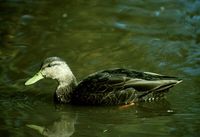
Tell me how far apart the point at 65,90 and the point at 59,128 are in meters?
1.27

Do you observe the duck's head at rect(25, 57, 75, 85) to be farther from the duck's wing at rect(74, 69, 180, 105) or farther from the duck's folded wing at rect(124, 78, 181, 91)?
the duck's folded wing at rect(124, 78, 181, 91)

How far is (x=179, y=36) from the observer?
12570 millimetres

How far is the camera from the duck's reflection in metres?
8.74

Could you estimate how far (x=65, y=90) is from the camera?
33.4 ft

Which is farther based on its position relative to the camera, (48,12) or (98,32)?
(48,12)

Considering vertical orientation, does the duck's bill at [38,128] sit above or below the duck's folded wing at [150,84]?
below

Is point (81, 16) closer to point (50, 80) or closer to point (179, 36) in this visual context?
point (179, 36)

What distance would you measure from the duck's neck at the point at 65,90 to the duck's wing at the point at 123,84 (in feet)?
1.24

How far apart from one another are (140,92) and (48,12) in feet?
18.2

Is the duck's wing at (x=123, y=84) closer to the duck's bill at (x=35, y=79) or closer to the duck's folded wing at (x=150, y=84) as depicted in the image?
the duck's folded wing at (x=150, y=84)

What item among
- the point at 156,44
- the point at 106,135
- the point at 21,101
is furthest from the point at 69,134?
the point at 156,44

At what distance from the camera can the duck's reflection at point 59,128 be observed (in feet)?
28.7

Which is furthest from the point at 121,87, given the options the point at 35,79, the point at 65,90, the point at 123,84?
the point at 35,79

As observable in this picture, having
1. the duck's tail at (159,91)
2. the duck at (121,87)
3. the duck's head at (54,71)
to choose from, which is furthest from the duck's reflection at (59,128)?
the duck's tail at (159,91)
